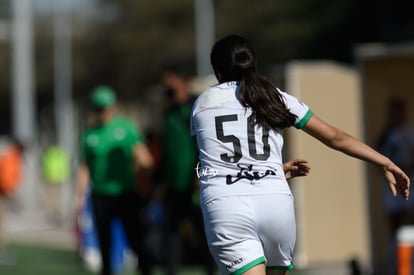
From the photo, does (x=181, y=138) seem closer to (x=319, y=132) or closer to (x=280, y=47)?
(x=319, y=132)

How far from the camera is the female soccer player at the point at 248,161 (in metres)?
5.74

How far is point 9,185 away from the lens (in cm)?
1788

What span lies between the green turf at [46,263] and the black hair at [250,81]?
8154 millimetres

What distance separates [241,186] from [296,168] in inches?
21.5

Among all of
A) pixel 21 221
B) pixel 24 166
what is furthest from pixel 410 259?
pixel 24 166

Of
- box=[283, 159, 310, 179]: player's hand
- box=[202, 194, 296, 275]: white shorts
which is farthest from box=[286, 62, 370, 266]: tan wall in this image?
box=[202, 194, 296, 275]: white shorts

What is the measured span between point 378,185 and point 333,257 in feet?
6.96

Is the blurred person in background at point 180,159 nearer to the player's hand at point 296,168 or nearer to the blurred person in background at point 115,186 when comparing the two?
the blurred person in background at point 115,186

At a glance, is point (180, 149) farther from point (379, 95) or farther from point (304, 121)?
point (304, 121)

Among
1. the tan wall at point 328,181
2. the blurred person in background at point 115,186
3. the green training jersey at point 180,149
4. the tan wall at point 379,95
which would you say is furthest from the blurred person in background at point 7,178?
the green training jersey at point 180,149

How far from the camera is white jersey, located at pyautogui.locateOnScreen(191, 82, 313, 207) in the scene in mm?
5809

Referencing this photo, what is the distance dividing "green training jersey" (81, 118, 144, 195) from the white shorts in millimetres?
4746

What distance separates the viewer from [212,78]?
56.9 feet

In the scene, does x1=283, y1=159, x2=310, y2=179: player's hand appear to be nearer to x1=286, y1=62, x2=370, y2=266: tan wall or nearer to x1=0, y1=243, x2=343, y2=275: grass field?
x1=0, y1=243, x2=343, y2=275: grass field
